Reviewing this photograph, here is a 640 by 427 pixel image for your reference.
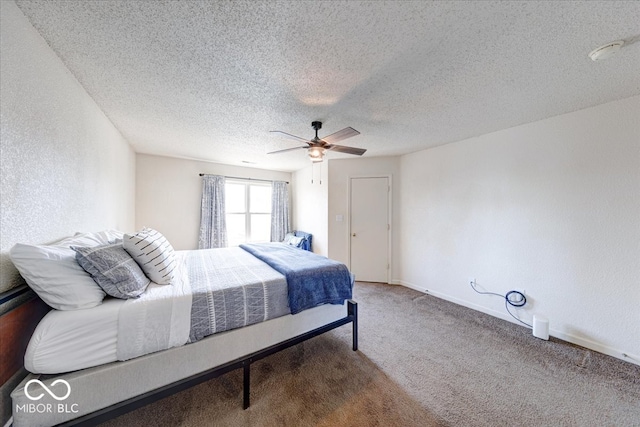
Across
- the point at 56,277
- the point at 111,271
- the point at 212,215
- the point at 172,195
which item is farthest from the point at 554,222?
the point at 172,195

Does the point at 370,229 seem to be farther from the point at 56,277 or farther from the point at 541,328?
the point at 56,277

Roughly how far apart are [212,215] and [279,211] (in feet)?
4.88

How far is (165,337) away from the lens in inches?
52.3

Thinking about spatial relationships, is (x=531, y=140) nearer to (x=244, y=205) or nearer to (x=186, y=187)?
(x=244, y=205)

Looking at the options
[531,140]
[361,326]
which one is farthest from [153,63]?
[531,140]

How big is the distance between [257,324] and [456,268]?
298 cm

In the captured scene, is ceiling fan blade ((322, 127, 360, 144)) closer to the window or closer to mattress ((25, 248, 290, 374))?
mattress ((25, 248, 290, 374))

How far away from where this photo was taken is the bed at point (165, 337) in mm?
1078

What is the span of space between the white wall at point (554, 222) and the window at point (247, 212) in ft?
12.1

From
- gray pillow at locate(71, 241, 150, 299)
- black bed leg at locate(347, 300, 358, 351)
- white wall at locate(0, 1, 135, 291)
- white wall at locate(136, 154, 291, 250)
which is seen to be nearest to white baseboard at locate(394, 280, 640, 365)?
black bed leg at locate(347, 300, 358, 351)

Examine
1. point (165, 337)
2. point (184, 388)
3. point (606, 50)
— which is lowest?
point (184, 388)

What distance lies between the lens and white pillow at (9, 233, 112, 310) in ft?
3.62

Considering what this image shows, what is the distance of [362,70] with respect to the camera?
5.32 ft

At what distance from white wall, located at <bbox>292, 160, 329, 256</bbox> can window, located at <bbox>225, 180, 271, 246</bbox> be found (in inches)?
27.8
